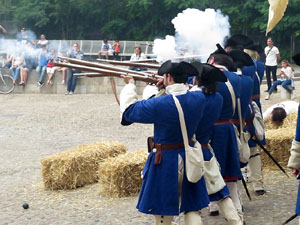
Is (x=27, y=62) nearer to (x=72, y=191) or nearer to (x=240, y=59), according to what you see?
(x=72, y=191)

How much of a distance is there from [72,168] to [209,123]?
2753 mm

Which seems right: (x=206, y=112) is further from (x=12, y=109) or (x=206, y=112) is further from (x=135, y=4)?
(x=135, y=4)

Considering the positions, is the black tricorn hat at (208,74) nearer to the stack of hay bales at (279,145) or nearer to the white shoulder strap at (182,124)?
the white shoulder strap at (182,124)

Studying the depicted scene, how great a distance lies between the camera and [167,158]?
4.81 metres

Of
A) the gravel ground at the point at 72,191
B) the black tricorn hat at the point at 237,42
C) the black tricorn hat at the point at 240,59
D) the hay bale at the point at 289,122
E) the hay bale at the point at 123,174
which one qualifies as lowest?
the gravel ground at the point at 72,191

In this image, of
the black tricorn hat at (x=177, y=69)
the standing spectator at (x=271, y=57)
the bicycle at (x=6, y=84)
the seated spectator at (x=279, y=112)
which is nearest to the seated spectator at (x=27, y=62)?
the bicycle at (x=6, y=84)

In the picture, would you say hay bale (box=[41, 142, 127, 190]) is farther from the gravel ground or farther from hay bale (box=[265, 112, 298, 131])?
hay bale (box=[265, 112, 298, 131])

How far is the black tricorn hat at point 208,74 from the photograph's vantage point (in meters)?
5.22

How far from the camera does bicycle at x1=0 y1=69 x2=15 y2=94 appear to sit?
822 inches

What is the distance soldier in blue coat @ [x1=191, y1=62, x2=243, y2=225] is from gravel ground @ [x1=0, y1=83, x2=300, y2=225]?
0.61 meters

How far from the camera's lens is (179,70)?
477cm

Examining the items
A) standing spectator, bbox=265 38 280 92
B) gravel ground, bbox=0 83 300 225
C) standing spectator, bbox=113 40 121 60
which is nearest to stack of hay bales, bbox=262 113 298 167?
gravel ground, bbox=0 83 300 225

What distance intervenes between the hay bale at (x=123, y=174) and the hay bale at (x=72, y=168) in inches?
22.7

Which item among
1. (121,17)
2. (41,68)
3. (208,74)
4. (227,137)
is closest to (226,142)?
(227,137)
